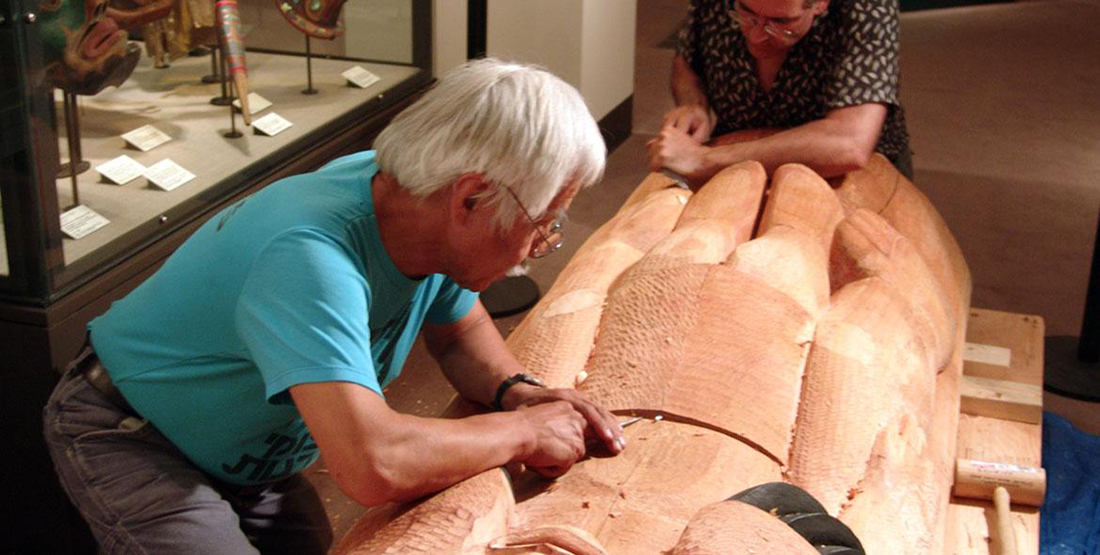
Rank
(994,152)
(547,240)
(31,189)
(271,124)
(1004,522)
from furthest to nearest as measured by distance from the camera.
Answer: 1. (994,152)
2. (271,124)
3. (31,189)
4. (1004,522)
5. (547,240)

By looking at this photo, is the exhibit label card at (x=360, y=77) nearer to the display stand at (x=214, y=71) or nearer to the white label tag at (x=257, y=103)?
the white label tag at (x=257, y=103)

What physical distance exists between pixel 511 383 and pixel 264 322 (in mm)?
584

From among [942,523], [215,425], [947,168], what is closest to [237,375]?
[215,425]

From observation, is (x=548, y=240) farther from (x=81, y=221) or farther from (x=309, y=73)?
(x=309, y=73)

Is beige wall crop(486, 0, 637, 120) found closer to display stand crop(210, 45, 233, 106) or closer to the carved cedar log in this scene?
display stand crop(210, 45, 233, 106)

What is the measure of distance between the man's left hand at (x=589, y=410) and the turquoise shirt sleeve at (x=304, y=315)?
1.40ft

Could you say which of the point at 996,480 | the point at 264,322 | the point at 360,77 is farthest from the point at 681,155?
the point at 360,77

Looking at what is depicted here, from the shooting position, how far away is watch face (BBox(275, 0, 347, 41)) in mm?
4281

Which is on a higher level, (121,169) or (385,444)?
(385,444)

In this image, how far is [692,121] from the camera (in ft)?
11.1

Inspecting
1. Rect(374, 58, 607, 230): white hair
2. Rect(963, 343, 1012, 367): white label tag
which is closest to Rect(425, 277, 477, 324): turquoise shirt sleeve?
Rect(374, 58, 607, 230): white hair

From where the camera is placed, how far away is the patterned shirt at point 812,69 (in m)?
3.03

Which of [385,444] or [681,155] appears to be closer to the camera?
[385,444]

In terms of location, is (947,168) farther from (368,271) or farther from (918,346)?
(368,271)
